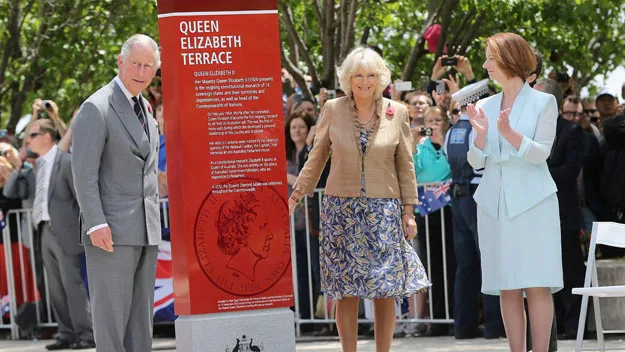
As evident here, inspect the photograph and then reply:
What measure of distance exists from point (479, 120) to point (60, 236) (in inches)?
216

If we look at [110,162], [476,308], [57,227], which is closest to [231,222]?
[110,162]

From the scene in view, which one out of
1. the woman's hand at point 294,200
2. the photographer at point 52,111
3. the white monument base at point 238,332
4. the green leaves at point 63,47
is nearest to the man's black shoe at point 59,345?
the photographer at point 52,111

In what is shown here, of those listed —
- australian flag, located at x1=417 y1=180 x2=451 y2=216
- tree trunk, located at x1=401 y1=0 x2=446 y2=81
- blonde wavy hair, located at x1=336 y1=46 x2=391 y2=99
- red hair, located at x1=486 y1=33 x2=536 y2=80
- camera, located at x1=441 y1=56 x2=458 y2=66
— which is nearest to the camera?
red hair, located at x1=486 y1=33 x2=536 y2=80

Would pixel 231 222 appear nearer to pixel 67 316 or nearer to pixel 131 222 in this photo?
pixel 131 222

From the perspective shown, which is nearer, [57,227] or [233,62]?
[233,62]

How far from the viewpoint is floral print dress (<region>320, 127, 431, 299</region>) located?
8039 millimetres

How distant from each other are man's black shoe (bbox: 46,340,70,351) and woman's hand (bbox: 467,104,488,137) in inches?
216

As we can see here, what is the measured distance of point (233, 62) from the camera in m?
7.62

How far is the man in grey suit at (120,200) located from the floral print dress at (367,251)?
52.1 inches

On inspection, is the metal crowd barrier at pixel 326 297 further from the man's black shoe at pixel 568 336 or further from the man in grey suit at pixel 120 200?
the man in grey suit at pixel 120 200

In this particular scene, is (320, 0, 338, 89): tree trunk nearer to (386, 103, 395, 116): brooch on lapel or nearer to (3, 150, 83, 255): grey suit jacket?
(3, 150, 83, 255): grey suit jacket

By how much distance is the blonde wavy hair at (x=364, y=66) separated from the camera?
816cm

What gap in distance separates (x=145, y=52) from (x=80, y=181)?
33.5 inches

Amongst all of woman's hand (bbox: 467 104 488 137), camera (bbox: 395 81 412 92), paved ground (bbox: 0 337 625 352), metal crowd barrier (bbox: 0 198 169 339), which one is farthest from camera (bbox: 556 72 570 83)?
metal crowd barrier (bbox: 0 198 169 339)
